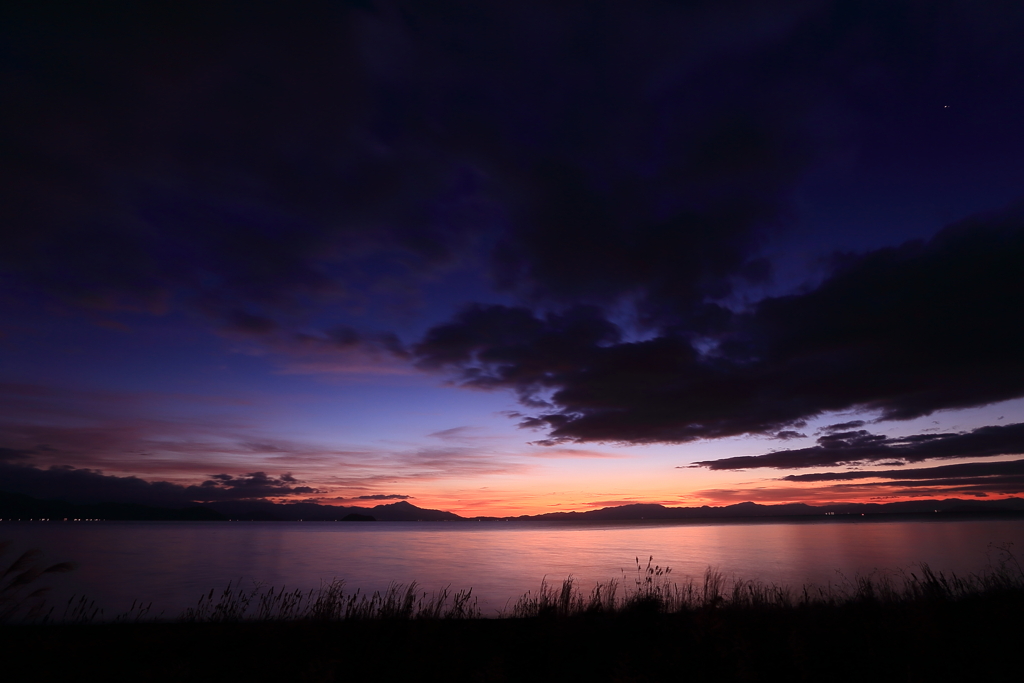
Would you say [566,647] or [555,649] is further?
[566,647]

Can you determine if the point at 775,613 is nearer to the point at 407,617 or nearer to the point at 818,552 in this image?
the point at 407,617

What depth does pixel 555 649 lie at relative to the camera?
11828mm

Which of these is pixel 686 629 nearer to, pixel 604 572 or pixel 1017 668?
pixel 1017 668

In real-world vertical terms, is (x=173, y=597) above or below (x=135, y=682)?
below

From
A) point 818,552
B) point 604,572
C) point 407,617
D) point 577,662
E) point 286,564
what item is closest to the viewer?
point 577,662

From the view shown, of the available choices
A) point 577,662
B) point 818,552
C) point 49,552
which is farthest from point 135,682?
point 49,552

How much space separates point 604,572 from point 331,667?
119 ft

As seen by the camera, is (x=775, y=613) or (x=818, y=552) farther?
(x=818, y=552)

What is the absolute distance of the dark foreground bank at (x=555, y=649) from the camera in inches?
400

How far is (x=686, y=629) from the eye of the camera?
1330cm

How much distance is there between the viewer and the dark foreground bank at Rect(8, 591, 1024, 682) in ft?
33.4

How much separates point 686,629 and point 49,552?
286 ft

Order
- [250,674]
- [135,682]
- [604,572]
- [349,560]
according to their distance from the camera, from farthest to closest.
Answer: [349,560]
[604,572]
[250,674]
[135,682]

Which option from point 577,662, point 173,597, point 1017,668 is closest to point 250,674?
point 577,662
